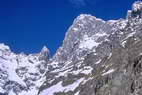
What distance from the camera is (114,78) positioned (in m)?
135

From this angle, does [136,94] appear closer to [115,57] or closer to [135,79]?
[135,79]

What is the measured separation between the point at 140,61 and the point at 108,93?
1845 centimetres

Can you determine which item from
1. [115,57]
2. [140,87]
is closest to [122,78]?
[140,87]

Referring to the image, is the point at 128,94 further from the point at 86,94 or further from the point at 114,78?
the point at 86,94

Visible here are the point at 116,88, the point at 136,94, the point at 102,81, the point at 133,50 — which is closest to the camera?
the point at 136,94

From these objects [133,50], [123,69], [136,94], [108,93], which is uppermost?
[133,50]

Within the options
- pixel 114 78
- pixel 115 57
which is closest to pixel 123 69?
pixel 114 78

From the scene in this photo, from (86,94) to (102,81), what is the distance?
103ft

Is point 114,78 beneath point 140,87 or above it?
above

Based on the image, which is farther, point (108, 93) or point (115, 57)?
point (115, 57)

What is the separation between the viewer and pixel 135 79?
11488 centimetres

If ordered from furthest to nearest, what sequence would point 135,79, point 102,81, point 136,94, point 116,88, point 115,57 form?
point 115,57 < point 102,81 < point 116,88 < point 135,79 < point 136,94

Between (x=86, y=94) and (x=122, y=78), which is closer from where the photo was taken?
(x=122, y=78)

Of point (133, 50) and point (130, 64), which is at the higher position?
point (133, 50)
